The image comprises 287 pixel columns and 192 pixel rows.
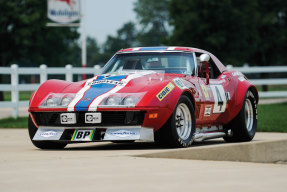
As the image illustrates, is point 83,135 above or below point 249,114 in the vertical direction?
above

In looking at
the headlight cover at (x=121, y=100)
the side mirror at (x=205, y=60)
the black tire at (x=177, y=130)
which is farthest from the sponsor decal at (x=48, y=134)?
the side mirror at (x=205, y=60)

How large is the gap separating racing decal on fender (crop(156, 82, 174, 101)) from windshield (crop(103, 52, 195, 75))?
3.41ft

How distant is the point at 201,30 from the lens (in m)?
59.8

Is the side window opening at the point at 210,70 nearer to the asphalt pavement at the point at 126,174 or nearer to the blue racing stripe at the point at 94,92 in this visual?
the blue racing stripe at the point at 94,92

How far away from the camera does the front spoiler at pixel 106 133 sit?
8.78 metres

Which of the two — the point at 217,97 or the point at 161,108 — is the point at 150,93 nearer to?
the point at 161,108

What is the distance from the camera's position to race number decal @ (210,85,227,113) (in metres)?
10.4

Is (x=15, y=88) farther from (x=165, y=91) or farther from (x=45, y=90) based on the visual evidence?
(x=165, y=91)

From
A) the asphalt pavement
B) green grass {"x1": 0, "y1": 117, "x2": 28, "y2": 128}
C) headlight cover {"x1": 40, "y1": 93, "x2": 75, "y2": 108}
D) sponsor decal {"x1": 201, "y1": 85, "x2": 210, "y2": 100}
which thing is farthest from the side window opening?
green grass {"x1": 0, "y1": 117, "x2": 28, "y2": 128}

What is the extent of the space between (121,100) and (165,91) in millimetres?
562

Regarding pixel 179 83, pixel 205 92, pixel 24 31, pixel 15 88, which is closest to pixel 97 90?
pixel 179 83

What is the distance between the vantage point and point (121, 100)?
8781 mm

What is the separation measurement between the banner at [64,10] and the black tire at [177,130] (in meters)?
24.5

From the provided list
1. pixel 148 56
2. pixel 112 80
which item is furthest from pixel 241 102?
pixel 112 80
